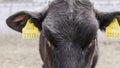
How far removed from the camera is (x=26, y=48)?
13.7 metres

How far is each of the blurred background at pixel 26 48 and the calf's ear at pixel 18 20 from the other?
15.1 ft

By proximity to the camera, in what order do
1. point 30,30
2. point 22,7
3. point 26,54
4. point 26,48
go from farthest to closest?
point 22,7 < point 26,48 < point 26,54 < point 30,30

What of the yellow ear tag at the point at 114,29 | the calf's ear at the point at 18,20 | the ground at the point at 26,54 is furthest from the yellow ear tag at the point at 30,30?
the ground at the point at 26,54

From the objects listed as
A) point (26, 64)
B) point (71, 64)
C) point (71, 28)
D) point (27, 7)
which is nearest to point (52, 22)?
point (71, 28)

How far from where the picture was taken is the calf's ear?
21.2 ft

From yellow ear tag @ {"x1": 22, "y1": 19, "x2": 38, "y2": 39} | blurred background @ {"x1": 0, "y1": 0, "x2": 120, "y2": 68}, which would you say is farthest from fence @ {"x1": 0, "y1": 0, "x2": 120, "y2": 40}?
yellow ear tag @ {"x1": 22, "y1": 19, "x2": 38, "y2": 39}

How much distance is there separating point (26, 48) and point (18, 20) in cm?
706

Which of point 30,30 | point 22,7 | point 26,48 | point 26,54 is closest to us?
point 30,30

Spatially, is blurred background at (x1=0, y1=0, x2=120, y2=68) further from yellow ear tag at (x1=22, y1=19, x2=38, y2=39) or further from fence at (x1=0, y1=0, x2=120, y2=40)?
yellow ear tag at (x1=22, y1=19, x2=38, y2=39)

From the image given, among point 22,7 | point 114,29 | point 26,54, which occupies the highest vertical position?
point 114,29

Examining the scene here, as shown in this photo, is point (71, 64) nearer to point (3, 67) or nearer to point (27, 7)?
point (3, 67)

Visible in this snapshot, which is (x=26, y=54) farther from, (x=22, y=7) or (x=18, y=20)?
(x=18, y=20)

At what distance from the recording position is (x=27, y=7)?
55.0 feet

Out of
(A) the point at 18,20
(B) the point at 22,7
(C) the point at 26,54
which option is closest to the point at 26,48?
(C) the point at 26,54
